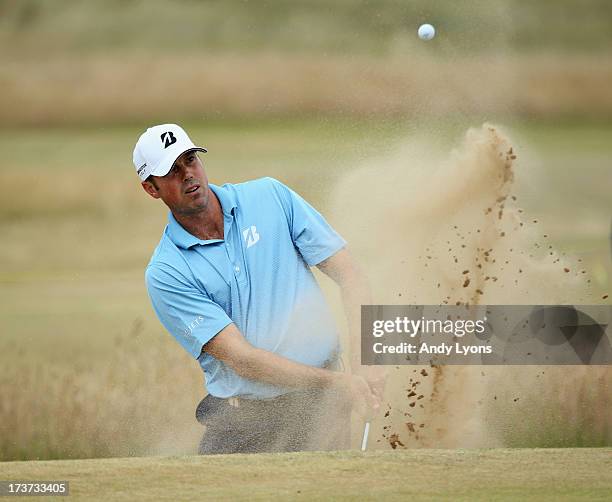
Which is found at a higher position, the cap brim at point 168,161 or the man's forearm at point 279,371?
the cap brim at point 168,161

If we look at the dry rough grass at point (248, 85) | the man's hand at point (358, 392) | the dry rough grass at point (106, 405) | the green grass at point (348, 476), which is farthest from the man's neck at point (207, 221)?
the dry rough grass at point (248, 85)

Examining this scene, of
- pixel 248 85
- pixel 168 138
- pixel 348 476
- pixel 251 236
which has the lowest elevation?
pixel 348 476

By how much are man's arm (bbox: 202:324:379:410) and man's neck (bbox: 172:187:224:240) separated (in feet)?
0.82

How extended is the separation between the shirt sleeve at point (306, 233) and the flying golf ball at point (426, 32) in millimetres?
1168

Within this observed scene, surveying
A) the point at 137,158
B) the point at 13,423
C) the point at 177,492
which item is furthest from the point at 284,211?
the point at 13,423

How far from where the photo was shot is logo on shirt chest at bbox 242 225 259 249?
2.65 meters

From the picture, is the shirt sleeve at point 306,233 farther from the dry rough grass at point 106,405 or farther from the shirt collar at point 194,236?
Answer: the dry rough grass at point 106,405

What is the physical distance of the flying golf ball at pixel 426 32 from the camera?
3.57 meters

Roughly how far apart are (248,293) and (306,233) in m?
0.21

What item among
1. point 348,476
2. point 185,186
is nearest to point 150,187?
point 185,186

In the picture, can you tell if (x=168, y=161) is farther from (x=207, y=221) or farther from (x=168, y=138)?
(x=207, y=221)

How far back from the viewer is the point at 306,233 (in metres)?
2.65

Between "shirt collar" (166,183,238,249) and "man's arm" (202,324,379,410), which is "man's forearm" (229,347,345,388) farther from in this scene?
"shirt collar" (166,183,238,249)

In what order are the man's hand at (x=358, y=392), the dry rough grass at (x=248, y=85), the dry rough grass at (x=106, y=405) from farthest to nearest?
the dry rough grass at (x=248, y=85), the dry rough grass at (x=106, y=405), the man's hand at (x=358, y=392)
